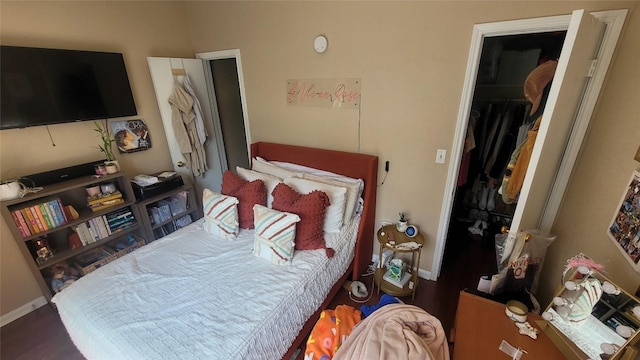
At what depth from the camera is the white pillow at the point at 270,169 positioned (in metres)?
2.37

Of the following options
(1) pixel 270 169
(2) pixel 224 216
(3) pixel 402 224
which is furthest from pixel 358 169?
(2) pixel 224 216

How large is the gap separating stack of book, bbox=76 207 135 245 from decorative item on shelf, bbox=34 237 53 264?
Result: 210mm

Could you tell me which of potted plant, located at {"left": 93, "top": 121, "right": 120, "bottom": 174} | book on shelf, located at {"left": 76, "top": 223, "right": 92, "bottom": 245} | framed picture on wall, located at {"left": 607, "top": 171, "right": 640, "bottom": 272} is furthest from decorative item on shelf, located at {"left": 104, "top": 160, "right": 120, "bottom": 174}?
framed picture on wall, located at {"left": 607, "top": 171, "right": 640, "bottom": 272}

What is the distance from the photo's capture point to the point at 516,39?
2.49 meters

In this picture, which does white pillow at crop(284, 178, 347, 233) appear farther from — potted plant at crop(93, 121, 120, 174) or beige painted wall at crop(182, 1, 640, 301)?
potted plant at crop(93, 121, 120, 174)

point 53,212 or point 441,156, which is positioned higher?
point 441,156

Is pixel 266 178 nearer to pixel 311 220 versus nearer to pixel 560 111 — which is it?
pixel 311 220

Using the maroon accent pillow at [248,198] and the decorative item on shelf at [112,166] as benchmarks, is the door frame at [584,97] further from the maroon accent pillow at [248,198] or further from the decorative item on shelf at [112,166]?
the decorative item on shelf at [112,166]

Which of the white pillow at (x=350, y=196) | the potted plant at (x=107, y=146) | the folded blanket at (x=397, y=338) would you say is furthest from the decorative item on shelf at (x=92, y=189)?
the folded blanket at (x=397, y=338)

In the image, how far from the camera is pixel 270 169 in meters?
2.49

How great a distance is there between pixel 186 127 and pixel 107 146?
732 millimetres

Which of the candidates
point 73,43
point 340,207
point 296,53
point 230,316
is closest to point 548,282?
point 340,207

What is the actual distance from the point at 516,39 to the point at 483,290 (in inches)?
95.6

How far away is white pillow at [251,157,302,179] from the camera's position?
7.78 ft
